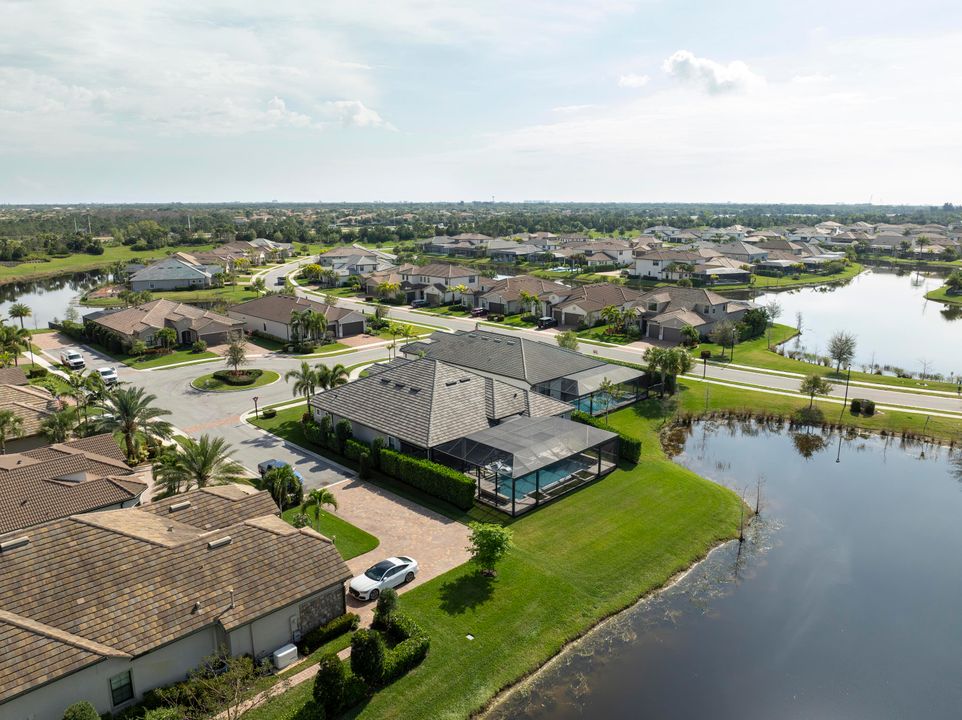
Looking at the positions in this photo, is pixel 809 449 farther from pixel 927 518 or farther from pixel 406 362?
pixel 406 362

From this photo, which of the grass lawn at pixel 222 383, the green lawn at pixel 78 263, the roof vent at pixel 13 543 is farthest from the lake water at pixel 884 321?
the green lawn at pixel 78 263

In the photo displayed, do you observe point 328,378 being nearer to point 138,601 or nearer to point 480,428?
point 480,428

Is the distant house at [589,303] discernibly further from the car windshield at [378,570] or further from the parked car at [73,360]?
the car windshield at [378,570]

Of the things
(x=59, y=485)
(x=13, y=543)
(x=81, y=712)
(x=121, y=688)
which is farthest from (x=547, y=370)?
(x=81, y=712)

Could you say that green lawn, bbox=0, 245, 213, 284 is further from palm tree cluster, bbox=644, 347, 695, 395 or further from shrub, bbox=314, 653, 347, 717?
shrub, bbox=314, 653, 347, 717

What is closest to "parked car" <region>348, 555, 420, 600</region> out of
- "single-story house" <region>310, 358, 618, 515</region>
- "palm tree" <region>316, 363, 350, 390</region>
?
"single-story house" <region>310, 358, 618, 515</region>

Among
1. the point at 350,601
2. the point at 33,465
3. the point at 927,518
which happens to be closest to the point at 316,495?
the point at 350,601

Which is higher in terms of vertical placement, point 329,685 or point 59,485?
point 59,485
